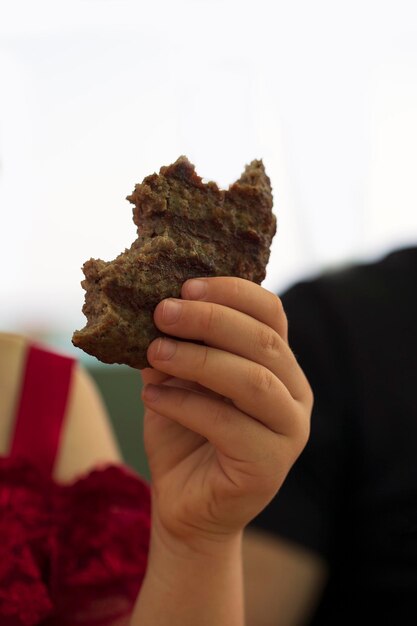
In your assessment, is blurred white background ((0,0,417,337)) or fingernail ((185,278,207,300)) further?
blurred white background ((0,0,417,337))

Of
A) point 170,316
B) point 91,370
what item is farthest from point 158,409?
point 91,370

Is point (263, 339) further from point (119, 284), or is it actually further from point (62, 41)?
point (62, 41)

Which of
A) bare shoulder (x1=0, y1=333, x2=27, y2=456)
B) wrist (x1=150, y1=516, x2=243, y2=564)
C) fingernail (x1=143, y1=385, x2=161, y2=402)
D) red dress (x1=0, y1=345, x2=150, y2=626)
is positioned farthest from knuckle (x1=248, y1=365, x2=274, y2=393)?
bare shoulder (x1=0, y1=333, x2=27, y2=456)

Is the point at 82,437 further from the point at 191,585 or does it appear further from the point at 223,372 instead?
the point at 223,372

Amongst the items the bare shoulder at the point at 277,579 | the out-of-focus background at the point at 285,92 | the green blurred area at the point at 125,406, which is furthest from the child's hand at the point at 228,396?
the out-of-focus background at the point at 285,92

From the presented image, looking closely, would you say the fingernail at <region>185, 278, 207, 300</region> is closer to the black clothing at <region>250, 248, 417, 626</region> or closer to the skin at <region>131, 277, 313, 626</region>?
the skin at <region>131, 277, 313, 626</region>

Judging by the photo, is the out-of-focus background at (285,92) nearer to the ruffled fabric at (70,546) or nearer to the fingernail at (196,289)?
the ruffled fabric at (70,546)
